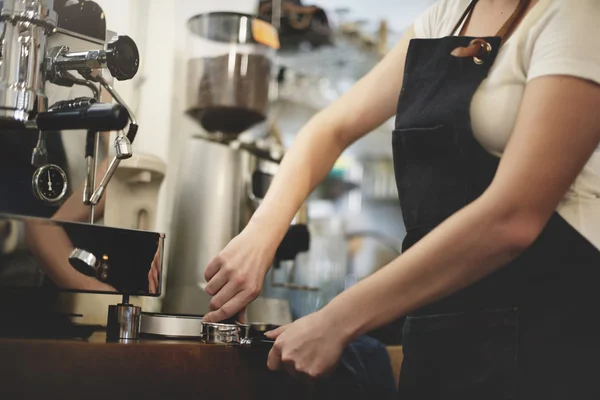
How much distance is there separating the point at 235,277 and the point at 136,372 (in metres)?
0.17

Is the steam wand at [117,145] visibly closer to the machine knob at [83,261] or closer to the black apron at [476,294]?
the machine knob at [83,261]

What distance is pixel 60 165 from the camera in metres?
0.92

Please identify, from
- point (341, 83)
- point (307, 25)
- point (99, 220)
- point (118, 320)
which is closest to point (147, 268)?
point (118, 320)

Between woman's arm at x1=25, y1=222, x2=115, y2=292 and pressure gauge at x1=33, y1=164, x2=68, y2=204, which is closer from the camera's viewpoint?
woman's arm at x1=25, y1=222, x2=115, y2=292

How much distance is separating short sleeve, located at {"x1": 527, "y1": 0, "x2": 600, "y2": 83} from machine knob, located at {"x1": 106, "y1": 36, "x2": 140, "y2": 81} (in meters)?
0.45

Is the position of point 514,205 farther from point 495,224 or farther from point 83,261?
point 83,261

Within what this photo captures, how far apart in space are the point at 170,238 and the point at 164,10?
1.33ft

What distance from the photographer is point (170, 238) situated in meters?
1.28

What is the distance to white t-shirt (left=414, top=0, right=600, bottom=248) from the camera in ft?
1.99

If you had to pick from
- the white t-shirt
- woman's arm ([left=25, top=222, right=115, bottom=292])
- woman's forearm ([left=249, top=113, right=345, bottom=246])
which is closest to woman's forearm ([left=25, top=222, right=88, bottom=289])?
woman's arm ([left=25, top=222, right=115, bottom=292])

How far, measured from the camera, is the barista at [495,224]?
0.60m

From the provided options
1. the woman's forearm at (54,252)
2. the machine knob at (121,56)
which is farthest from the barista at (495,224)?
the machine knob at (121,56)

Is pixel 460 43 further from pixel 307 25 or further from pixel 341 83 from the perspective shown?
pixel 341 83

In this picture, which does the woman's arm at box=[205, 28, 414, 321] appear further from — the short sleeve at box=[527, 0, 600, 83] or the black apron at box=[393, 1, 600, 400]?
the short sleeve at box=[527, 0, 600, 83]
